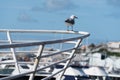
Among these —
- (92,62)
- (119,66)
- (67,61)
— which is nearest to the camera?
(67,61)

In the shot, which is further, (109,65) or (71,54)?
Result: (109,65)

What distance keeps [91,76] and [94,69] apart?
159 cm

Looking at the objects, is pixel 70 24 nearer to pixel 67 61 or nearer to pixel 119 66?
pixel 67 61

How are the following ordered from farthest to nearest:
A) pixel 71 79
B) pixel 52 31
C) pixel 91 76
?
pixel 91 76, pixel 71 79, pixel 52 31

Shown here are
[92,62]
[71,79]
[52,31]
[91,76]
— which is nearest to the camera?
[52,31]

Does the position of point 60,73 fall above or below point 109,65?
below

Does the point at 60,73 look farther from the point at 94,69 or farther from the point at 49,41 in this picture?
the point at 94,69

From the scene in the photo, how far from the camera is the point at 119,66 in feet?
196

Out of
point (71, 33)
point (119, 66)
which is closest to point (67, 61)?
point (71, 33)

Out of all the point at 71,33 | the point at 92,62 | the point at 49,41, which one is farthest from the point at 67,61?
the point at 92,62

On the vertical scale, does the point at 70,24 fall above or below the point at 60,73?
above

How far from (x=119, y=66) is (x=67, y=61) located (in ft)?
155

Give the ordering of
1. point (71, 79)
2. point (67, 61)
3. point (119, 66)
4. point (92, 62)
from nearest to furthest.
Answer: point (67, 61) < point (71, 79) < point (92, 62) < point (119, 66)

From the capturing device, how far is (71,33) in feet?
45.5
